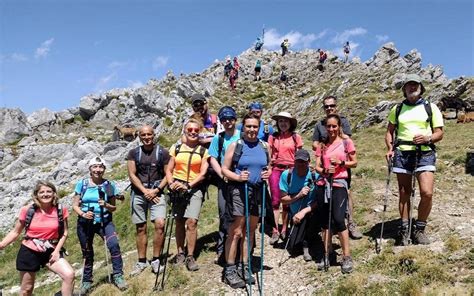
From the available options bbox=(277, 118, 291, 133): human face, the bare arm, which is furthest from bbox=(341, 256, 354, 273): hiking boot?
the bare arm

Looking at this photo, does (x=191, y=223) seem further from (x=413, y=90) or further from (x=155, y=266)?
(x=413, y=90)

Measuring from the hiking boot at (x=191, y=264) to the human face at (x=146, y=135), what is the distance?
2937mm

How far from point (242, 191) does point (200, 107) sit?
2.85 meters

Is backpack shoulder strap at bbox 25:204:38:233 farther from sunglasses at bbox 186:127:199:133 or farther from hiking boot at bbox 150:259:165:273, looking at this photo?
sunglasses at bbox 186:127:199:133

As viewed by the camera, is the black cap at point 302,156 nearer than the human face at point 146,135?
Yes

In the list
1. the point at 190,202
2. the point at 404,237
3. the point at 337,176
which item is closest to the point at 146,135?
the point at 190,202

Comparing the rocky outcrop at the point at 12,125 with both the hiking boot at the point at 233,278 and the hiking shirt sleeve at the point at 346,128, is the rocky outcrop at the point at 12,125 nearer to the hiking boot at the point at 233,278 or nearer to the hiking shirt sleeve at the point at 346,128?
the hiking boot at the point at 233,278

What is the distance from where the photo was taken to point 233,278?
26.5ft

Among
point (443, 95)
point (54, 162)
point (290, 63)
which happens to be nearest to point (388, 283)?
point (443, 95)

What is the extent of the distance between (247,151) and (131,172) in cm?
297

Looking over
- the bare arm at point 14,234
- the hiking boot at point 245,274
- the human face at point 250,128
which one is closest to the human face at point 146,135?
the human face at point 250,128

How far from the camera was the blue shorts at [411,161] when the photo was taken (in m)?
7.76

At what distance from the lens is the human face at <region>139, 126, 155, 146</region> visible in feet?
28.8

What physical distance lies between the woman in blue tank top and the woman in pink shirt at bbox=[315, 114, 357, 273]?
1270mm
